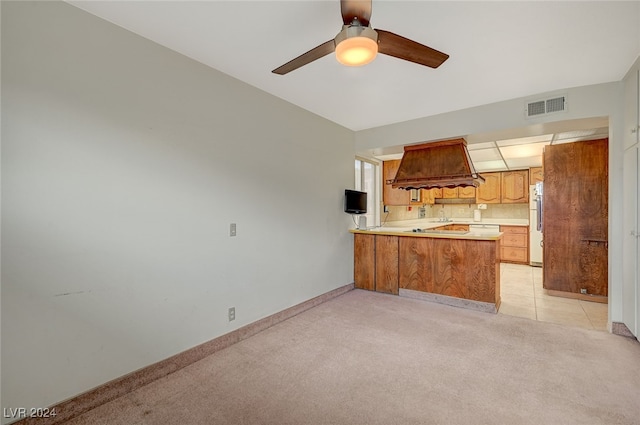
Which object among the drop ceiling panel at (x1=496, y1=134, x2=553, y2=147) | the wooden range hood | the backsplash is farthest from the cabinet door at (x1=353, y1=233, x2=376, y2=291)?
the drop ceiling panel at (x1=496, y1=134, x2=553, y2=147)

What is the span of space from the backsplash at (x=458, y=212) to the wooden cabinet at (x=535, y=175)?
785 millimetres

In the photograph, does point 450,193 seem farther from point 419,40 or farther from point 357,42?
point 357,42

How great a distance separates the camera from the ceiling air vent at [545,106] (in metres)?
3.02

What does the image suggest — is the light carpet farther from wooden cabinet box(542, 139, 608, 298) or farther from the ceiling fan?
the ceiling fan

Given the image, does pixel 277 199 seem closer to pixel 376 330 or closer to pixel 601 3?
pixel 376 330

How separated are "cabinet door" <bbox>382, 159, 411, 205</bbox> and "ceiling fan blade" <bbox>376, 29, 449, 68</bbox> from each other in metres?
3.94

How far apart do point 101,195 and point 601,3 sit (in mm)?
3451

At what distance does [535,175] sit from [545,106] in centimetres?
425

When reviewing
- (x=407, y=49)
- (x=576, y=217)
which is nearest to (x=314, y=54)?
(x=407, y=49)

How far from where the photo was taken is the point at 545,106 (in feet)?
10.2

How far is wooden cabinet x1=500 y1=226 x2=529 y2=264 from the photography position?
6496 mm

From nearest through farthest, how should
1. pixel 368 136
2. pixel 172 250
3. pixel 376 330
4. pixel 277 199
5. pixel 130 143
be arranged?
pixel 130 143 → pixel 172 250 → pixel 376 330 → pixel 277 199 → pixel 368 136

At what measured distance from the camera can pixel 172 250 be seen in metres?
2.30

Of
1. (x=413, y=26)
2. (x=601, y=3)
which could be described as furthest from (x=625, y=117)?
(x=413, y=26)
